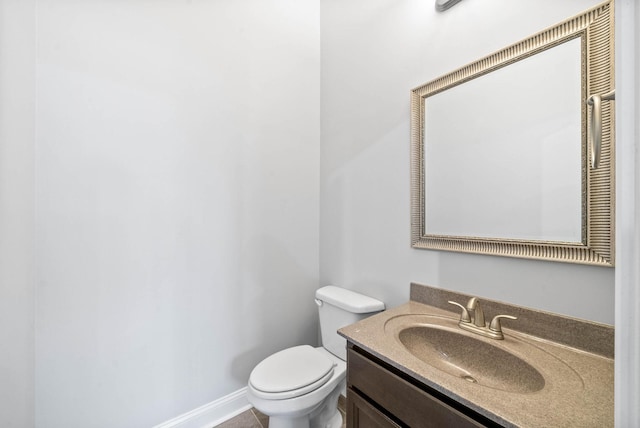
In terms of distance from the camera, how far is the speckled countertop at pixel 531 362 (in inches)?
22.0

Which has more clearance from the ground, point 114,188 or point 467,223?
point 114,188

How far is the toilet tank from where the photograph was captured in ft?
4.51

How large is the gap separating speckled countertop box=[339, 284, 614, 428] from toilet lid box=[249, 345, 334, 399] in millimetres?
450

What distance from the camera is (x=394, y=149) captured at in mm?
1375

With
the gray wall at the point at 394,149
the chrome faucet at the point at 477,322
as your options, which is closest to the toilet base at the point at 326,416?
the gray wall at the point at 394,149

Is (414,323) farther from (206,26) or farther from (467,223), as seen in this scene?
(206,26)

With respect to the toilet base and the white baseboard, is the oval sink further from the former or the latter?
the white baseboard

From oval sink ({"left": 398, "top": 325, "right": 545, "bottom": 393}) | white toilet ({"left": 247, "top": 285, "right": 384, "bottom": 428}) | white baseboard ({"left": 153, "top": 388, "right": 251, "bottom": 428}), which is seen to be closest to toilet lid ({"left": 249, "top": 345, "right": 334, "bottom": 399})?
white toilet ({"left": 247, "top": 285, "right": 384, "bottom": 428})

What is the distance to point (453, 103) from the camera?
→ 1.14 metres

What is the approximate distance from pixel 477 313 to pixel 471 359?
165 millimetres

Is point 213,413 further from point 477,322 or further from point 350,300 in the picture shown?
point 477,322

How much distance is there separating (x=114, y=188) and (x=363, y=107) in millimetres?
1403

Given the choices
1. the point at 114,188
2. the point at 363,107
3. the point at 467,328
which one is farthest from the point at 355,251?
the point at 114,188

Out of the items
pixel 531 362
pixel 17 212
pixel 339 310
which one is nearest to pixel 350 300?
pixel 339 310
